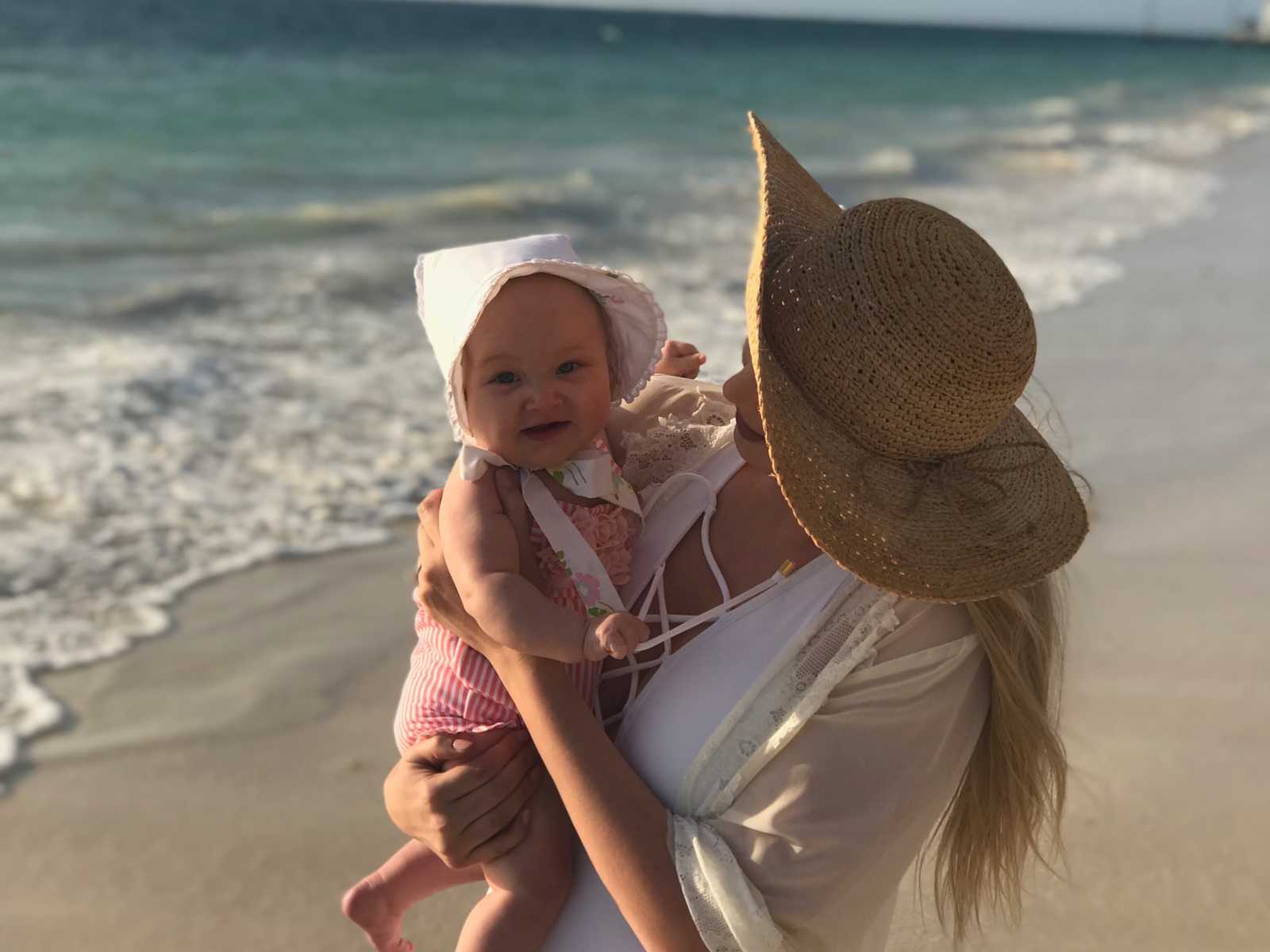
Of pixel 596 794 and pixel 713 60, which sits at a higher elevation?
pixel 596 794

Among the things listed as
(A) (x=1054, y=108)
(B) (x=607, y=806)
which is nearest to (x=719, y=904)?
(B) (x=607, y=806)

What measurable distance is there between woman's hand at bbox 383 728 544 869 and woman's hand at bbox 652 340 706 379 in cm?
74

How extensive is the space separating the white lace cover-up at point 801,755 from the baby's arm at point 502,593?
16cm

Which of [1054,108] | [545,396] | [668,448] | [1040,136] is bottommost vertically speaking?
[1054,108]

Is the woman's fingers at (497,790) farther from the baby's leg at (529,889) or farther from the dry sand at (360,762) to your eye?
the dry sand at (360,762)

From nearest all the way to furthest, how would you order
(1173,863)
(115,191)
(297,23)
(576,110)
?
(1173,863) < (115,191) < (576,110) < (297,23)

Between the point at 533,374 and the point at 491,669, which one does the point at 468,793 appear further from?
the point at 533,374

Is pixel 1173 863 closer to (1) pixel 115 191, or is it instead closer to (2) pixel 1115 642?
(2) pixel 1115 642

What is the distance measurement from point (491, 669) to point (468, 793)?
0.59 ft

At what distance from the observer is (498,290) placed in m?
1.97

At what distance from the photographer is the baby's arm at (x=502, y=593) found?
71.2 inches

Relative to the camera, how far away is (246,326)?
23.8 ft

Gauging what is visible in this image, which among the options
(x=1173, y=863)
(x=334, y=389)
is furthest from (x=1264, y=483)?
(x=334, y=389)

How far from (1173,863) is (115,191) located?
10632 millimetres
